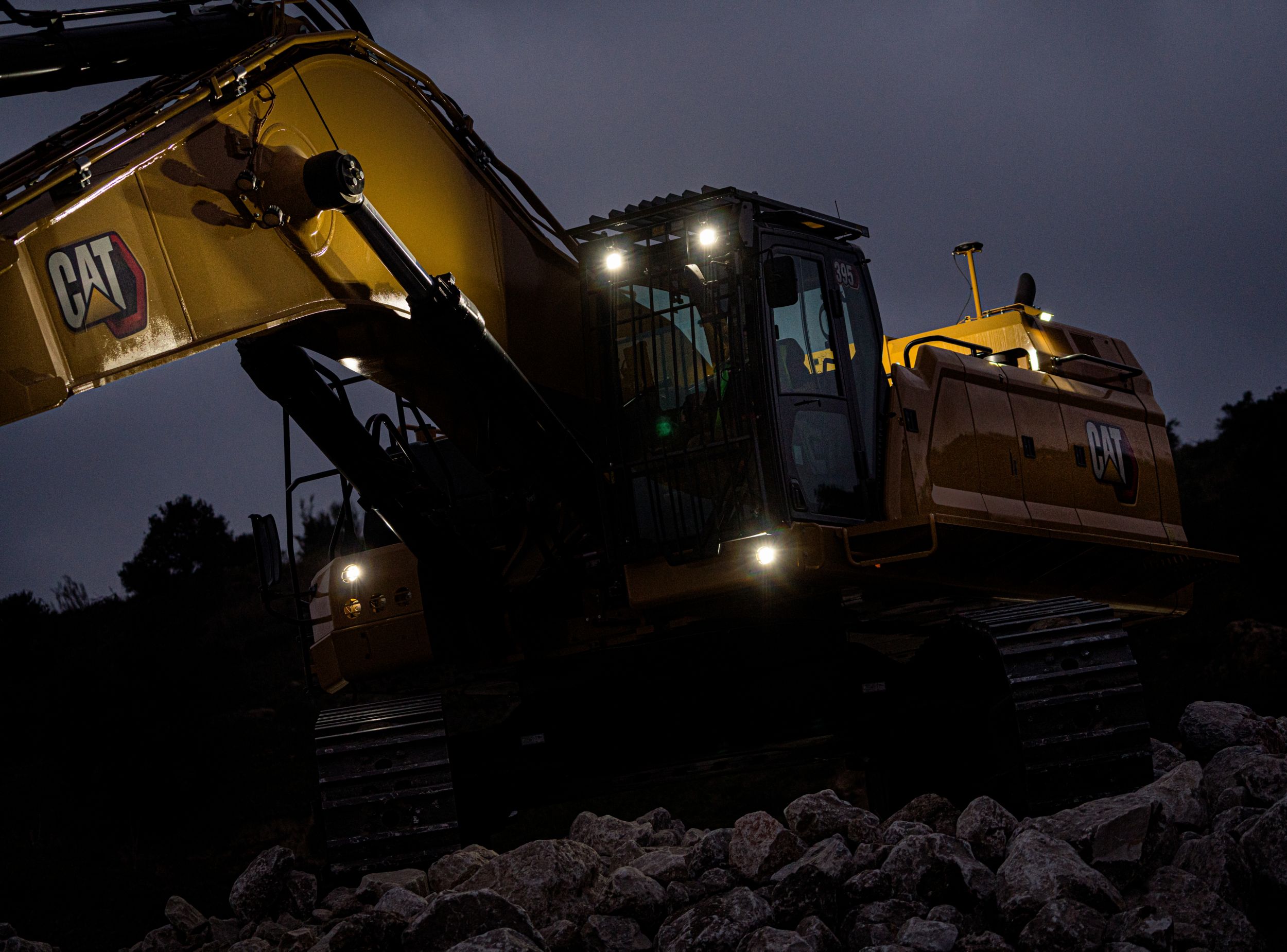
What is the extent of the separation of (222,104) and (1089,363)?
286 inches

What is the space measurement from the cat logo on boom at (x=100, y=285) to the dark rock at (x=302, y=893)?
3.83 metres

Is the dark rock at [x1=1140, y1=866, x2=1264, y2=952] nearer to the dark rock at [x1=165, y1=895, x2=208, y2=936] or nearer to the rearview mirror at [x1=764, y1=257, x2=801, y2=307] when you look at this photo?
the rearview mirror at [x1=764, y1=257, x2=801, y2=307]

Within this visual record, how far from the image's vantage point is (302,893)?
6891 mm

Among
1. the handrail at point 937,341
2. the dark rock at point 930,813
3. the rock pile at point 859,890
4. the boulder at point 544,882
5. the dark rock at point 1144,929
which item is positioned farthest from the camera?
the handrail at point 937,341

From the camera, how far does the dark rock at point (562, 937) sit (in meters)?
5.34

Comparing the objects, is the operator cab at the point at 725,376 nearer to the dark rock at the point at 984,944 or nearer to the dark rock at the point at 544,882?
the dark rock at the point at 544,882

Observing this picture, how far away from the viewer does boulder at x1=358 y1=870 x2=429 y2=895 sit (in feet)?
20.2

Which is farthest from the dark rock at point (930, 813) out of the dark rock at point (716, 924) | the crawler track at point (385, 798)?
the crawler track at point (385, 798)

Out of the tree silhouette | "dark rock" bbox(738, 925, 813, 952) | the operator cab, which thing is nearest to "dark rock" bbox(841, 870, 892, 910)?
"dark rock" bbox(738, 925, 813, 952)

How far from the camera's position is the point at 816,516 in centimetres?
662

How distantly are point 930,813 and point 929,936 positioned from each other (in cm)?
237

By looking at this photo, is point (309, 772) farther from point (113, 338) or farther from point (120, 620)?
point (113, 338)

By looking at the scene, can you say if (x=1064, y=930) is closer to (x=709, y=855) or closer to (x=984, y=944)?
(x=984, y=944)

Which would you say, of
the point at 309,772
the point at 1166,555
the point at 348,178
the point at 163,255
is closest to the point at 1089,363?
the point at 1166,555
